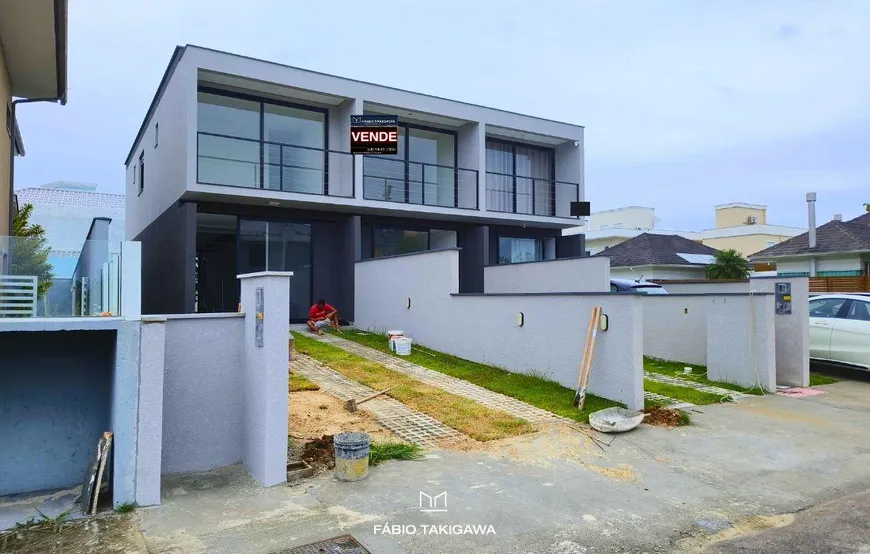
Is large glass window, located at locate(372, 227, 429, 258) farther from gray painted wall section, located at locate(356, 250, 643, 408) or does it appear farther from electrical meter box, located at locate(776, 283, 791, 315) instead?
electrical meter box, located at locate(776, 283, 791, 315)

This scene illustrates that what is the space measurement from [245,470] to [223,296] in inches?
535

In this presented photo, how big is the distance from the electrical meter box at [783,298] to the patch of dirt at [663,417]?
4.28m

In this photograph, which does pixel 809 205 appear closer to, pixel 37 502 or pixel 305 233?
pixel 305 233

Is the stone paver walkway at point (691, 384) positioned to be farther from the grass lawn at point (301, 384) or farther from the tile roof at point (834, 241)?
the tile roof at point (834, 241)

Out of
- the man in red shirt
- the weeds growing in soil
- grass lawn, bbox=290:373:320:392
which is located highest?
the man in red shirt

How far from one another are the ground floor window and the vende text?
5810 mm

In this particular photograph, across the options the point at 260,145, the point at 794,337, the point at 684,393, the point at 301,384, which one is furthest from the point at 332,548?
the point at 260,145

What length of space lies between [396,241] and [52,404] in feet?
40.1

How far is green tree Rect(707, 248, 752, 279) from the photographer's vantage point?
94.0 feet

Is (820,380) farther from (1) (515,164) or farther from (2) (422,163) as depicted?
(1) (515,164)

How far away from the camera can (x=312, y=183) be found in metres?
15.2

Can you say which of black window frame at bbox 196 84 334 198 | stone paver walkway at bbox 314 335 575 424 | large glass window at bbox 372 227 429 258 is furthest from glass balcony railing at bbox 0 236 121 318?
large glass window at bbox 372 227 429 258

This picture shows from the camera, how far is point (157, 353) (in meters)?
4.68

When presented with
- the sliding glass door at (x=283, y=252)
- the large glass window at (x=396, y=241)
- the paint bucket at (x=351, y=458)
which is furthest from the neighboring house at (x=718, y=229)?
the paint bucket at (x=351, y=458)
